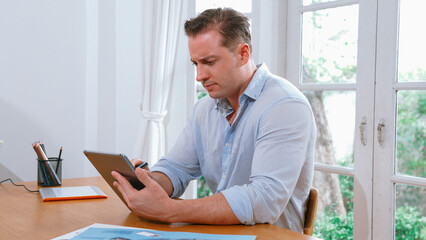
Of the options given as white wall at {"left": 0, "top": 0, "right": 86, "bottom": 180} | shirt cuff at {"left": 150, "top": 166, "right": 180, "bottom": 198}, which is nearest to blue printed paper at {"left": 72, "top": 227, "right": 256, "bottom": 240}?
shirt cuff at {"left": 150, "top": 166, "right": 180, "bottom": 198}

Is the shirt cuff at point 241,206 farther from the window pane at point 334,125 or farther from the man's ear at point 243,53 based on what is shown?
the window pane at point 334,125

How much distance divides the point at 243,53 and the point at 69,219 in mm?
785

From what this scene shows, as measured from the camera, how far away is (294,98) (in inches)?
59.1

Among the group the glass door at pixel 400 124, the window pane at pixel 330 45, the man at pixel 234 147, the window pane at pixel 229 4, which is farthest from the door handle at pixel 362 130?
the window pane at pixel 229 4

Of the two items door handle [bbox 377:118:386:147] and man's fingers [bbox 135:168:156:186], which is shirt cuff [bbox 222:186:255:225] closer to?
man's fingers [bbox 135:168:156:186]

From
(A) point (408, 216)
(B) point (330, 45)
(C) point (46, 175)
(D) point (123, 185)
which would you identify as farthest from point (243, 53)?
(A) point (408, 216)

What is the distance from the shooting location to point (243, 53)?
163 centimetres

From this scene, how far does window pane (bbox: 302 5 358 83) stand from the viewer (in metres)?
2.52

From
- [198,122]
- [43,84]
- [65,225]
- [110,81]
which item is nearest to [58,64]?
[43,84]

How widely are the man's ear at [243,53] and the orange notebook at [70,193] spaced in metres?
0.68

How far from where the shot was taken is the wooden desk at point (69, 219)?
4.00 feet

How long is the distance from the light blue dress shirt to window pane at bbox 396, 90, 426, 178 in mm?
921

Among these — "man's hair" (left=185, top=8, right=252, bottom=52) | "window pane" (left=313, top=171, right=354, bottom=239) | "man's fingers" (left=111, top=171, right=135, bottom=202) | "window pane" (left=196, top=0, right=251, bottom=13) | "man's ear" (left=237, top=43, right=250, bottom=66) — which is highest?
"window pane" (left=196, top=0, right=251, bottom=13)

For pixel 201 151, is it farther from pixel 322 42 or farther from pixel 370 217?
pixel 322 42
